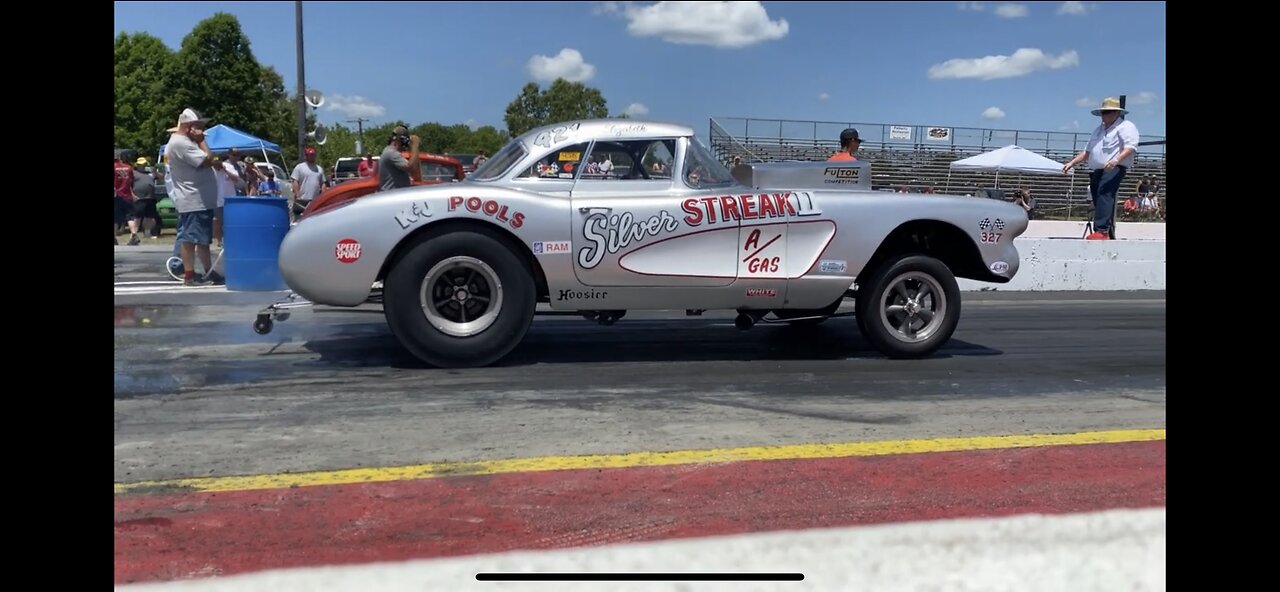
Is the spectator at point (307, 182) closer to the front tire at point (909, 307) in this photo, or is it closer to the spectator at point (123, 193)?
the spectator at point (123, 193)

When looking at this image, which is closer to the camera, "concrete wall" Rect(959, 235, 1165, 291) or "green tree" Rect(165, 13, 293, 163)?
"concrete wall" Rect(959, 235, 1165, 291)

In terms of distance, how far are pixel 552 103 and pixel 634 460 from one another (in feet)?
168

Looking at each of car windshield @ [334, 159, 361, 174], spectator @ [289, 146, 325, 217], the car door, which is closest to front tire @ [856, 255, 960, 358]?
the car door

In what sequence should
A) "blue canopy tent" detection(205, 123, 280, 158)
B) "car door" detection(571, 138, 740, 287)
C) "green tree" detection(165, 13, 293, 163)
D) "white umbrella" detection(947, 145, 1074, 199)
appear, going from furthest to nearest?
"green tree" detection(165, 13, 293, 163) → "white umbrella" detection(947, 145, 1074, 199) → "blue canopy tent" detection(205, 123, 280, 158) → "car door" detection(571, 138, 740, 287)

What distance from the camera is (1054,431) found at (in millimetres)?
4289

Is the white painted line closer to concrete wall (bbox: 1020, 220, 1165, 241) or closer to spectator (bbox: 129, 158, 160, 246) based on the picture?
spectator (bbox: 129, 158, 160, 246)

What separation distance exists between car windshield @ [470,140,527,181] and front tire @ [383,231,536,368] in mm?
555

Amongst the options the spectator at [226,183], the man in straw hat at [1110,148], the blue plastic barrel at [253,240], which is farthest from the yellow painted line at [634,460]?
the spectator at [226,183]

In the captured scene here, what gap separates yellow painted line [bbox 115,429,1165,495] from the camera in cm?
340

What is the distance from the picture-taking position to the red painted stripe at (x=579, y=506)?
2.86 m

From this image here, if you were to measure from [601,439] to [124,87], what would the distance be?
57124 mm
